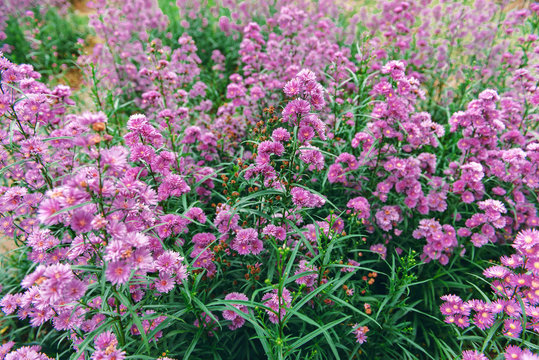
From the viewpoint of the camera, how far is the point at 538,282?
7.14 feet

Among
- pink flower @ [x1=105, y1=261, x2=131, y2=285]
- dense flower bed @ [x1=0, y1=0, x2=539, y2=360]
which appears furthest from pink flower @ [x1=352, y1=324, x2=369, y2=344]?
pink flower @ [x1=105, y1=261, x2=131, y2=285]

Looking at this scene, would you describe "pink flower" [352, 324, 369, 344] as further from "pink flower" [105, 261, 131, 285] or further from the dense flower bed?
"pink flower" [105, 261, 131, 285]

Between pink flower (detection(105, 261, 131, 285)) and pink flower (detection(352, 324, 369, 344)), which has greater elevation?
pink flower (detection(105, 261, 131, 285))

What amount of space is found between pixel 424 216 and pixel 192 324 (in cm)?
248

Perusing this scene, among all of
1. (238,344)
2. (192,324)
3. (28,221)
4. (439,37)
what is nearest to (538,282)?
(238,344)

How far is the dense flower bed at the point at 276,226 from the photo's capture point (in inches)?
71.6

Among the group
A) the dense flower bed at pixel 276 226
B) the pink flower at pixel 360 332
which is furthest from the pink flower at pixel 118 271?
the pink flower at pixel 360 332

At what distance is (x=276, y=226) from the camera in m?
2.38

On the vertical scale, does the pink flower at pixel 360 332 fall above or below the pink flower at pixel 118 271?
below

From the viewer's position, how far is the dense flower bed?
182 centimetres

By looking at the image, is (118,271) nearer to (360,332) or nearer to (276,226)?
(276,226)

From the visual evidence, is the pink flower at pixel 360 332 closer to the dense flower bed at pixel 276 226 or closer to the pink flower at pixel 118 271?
the dense flower bed at pixel 276 226

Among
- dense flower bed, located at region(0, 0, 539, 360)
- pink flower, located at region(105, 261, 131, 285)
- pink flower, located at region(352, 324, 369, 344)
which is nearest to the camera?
pink flower, located at region(105, 261, 131, 285)

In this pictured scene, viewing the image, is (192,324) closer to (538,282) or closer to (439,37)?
(538,282)
